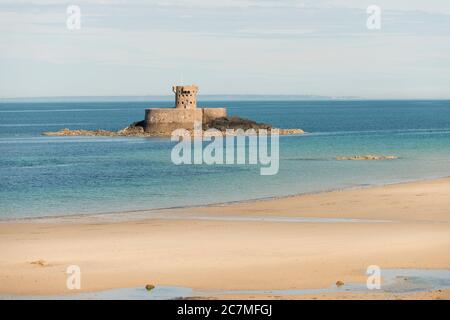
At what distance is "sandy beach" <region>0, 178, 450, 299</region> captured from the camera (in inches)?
845

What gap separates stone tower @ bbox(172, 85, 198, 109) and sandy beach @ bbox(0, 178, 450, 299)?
62.5 meters

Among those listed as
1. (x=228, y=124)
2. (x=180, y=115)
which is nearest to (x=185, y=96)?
Answer: (x=180, y=115)

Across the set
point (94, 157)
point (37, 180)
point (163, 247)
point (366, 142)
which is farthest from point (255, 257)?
point (366, 142)

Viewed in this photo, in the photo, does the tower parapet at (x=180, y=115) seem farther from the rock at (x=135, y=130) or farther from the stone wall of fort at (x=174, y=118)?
the rock at (x=135, y=130)

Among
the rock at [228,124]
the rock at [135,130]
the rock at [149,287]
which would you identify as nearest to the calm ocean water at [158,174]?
the rock at [228,124]

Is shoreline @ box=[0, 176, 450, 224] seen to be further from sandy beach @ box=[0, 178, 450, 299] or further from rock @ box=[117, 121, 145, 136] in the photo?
rock @ box=[117, 121, 145, 136]

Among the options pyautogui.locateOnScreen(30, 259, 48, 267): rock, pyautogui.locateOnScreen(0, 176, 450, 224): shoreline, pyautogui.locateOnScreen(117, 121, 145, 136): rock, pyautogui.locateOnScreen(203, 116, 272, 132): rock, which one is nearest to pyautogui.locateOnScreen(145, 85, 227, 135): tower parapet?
pyautogui.locateOnScreen(203, 116, 272, 132): rock

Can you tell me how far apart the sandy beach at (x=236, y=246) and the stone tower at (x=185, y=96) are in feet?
205

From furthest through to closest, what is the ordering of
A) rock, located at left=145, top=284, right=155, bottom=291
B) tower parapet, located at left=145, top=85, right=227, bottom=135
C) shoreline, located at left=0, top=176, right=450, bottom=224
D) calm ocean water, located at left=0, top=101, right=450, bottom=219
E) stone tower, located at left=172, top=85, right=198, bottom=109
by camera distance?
tower parapet, located at left=145, top=85, right=227, bottom=135 → stone tower, located at left=172, top=85, right=198, bottom=109 → calm ocean water, located at left=0, top=101, right=450, bottom=219 → shoreline, located at left=0, top=176, right=450, bottom=224 → rock, located at left=145, top=284, right=155, bottom=291

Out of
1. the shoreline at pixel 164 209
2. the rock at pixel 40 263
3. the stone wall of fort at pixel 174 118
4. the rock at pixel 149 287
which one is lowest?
the rock at pixel 149 287

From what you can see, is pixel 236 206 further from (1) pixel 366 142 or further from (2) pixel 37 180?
(1) pixel 366 142

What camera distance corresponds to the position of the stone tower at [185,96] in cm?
10050

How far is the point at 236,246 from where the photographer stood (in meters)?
26.4

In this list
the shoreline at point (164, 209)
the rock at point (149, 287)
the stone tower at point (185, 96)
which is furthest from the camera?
the stone tower at point (185, 96)
